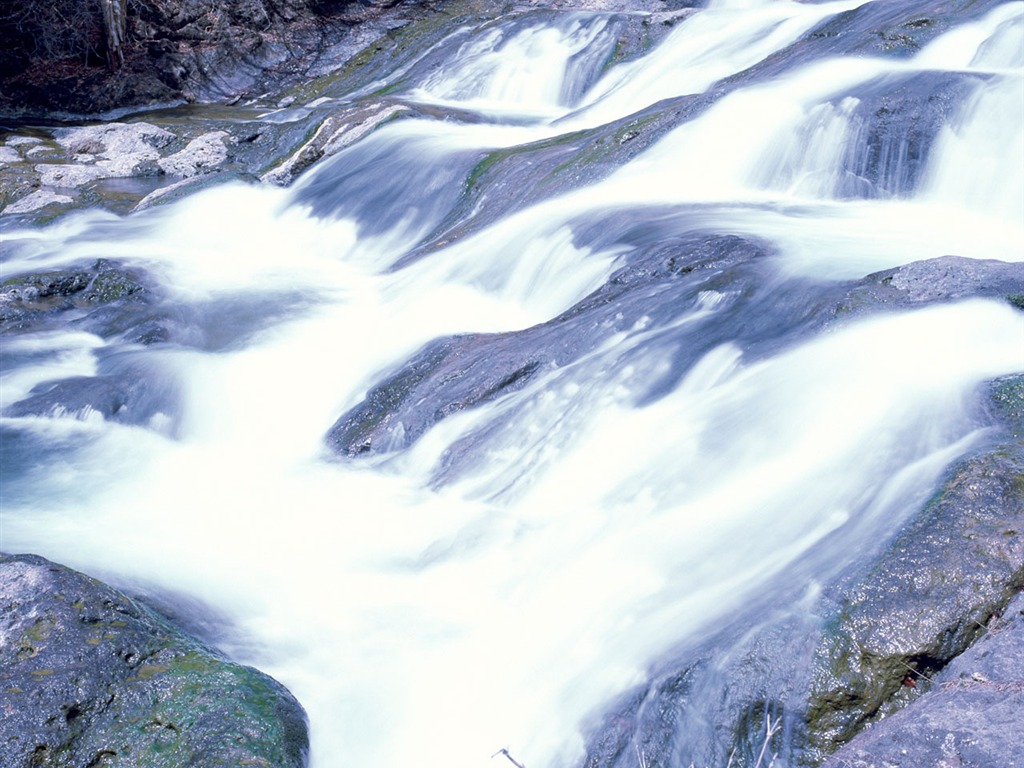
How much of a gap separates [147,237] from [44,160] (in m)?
2.95

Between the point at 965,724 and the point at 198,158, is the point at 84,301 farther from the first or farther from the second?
the point at 965,724

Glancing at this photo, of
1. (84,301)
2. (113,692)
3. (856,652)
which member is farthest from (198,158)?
(856,652)

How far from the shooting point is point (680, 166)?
26.9ft

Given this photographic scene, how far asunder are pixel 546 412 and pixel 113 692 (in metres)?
2.71

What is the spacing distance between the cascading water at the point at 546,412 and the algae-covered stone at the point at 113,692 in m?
0.43

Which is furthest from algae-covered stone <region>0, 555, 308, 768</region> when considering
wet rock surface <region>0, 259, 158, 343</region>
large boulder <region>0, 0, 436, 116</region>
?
large boulder <region>0, 0, 436, 116</region>

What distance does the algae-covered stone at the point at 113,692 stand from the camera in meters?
3.07

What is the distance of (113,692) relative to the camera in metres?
3.23

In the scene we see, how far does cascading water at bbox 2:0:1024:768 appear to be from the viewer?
3.88m

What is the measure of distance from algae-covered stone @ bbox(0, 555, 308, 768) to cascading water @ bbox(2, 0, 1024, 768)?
434mm

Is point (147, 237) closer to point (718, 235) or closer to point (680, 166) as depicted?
point (680, 166)

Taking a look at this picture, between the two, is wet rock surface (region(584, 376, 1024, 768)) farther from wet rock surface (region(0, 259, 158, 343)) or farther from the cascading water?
wet rock surface (region(0, 259, 158, 343))

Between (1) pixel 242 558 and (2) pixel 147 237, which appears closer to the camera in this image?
(1) pixel 242 558

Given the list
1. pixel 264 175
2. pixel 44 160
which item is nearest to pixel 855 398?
pixel 264 175
